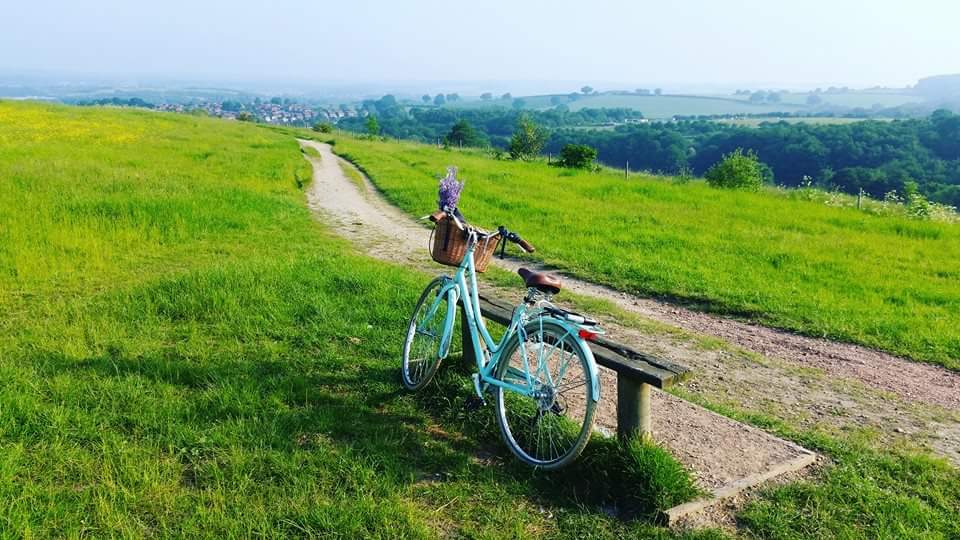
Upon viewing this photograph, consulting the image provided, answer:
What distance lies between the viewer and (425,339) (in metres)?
5.29

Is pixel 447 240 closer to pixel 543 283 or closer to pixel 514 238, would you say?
pixel 514 238

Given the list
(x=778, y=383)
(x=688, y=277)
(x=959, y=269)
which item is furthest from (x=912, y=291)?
(x=778, y=383)

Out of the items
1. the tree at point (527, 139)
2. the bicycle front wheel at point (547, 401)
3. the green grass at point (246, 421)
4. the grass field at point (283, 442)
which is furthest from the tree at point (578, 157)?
the bicycle front wheel at point (547, 401)

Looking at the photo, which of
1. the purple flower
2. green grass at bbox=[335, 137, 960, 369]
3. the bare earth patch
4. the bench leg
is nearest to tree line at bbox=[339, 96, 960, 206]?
green grass at bbox=[335, 137, 960, 369]

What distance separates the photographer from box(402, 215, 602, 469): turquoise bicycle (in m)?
3.85

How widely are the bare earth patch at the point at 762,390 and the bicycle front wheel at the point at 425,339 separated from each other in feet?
4.34

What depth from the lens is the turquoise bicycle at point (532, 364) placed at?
385 cm

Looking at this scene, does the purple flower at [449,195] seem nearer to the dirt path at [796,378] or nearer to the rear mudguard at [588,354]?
the rear mudguard at [588,354]

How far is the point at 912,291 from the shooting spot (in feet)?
30.3

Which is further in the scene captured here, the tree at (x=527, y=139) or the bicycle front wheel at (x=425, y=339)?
the tree at (x=527, y=139)

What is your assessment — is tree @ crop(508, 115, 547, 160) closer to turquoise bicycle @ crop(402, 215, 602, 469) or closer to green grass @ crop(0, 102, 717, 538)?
green grass @ crop(0, 102, 717, 538)

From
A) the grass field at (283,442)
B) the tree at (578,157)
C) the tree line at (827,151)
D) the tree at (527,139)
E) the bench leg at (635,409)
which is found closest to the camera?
the grass field at (283,442)

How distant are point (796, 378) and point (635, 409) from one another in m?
2.97

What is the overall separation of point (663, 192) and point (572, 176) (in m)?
4.70
